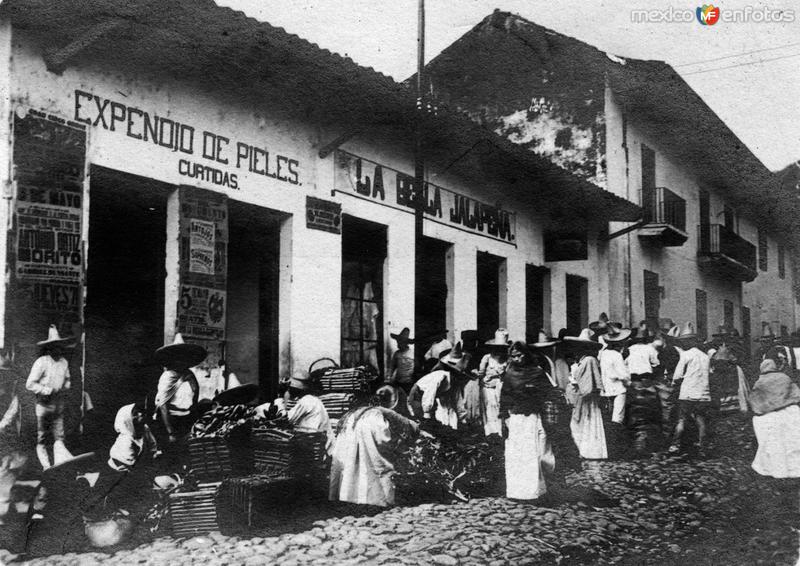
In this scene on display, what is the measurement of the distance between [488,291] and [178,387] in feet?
19.4

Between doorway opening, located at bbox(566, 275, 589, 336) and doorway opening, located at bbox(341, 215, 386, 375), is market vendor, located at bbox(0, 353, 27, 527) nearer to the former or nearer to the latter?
doorway opening, located at bbox(341, 215, 386, 375)

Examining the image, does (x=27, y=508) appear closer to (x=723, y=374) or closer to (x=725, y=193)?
(x=723, y=374)

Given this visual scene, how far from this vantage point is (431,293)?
10.1 m

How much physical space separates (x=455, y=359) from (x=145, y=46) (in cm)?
434

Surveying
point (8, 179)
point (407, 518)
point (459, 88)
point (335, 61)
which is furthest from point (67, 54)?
point (459, 88)

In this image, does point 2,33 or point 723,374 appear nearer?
point 2,33

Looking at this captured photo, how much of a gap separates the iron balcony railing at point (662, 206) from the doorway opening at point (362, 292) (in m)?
7.31

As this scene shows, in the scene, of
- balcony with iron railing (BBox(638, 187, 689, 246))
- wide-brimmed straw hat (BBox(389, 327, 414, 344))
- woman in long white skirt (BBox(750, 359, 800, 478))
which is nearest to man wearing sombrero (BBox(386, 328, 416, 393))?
wide-brimmed straw hat (BBox(389, 327, 414, 344))

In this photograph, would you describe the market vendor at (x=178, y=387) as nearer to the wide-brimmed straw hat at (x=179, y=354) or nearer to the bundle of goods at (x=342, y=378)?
the wide-brimmed straw hat at (x=179, y=354)

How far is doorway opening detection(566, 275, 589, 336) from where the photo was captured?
13539 millimetres

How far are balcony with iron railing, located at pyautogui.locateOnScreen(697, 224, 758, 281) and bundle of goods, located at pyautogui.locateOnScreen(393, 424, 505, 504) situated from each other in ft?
34.7

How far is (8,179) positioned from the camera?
17.5 ft

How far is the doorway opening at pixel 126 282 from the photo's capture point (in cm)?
638

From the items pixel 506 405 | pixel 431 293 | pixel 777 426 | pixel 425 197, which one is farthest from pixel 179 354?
pixel 777 426
